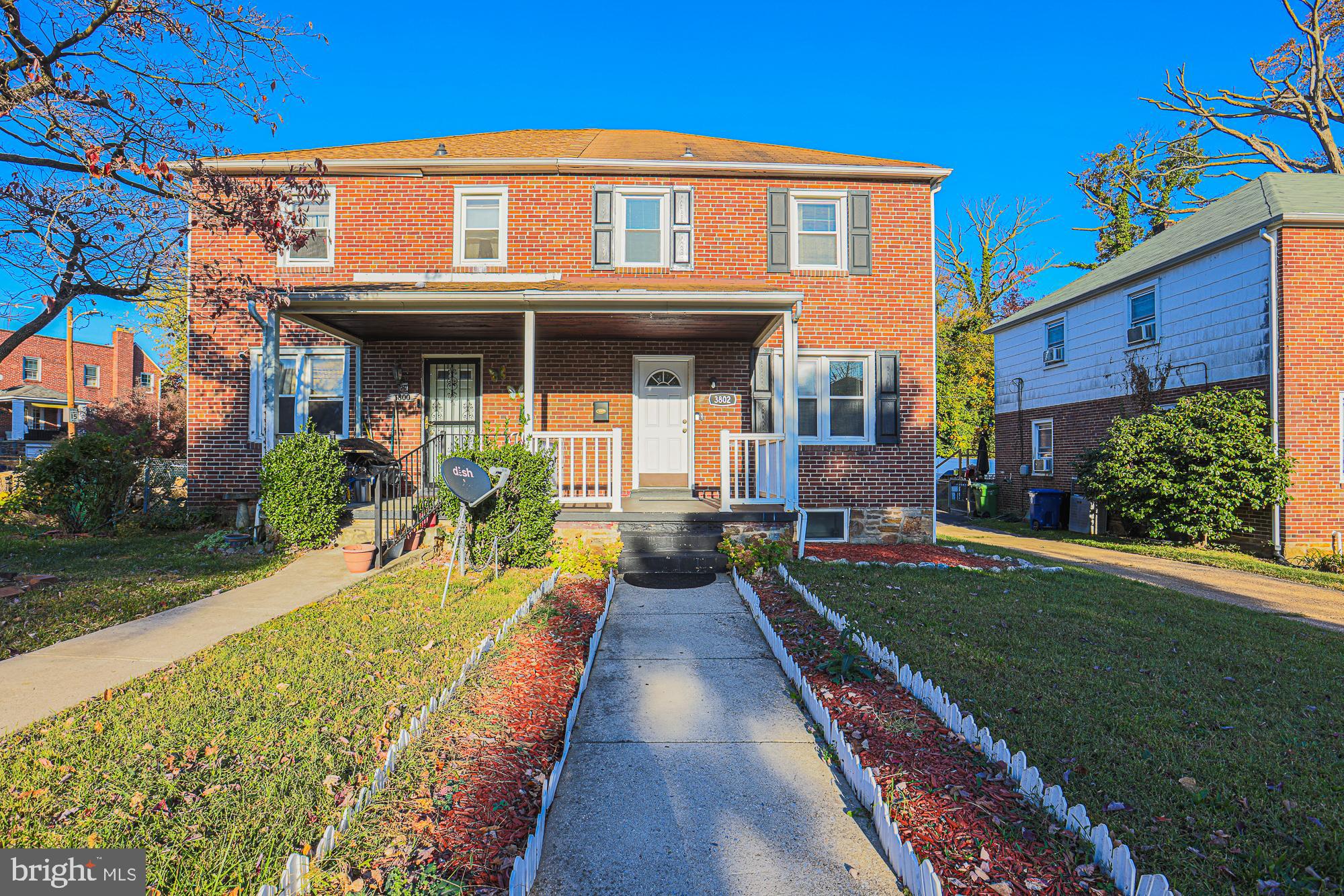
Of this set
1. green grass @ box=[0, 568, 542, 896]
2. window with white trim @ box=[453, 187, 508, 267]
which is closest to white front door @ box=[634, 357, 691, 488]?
window with white trim @ box=[453, 187, 508, 267]

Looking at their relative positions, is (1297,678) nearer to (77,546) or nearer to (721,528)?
(721,528)

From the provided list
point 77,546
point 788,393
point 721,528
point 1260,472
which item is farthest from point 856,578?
point 77,546

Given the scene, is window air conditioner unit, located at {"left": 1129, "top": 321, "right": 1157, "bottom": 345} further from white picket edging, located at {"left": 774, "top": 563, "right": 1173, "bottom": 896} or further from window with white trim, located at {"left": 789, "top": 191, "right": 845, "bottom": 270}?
white picket edging, located at {"left": 774, "top": 563, "right": 1173, "bottom": 896}

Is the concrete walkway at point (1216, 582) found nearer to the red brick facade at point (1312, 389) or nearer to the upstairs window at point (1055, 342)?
the red brick facade at point (1312, 389)

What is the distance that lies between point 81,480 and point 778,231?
11.4m

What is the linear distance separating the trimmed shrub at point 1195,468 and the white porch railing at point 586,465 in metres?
9.62

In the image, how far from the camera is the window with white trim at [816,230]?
10.0 meters

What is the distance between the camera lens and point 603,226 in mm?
9938

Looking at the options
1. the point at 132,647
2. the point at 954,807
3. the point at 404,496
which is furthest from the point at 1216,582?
the point at 132,647

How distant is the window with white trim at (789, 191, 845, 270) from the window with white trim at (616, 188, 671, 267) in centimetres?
204

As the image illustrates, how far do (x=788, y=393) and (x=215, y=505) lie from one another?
8949 millimetres

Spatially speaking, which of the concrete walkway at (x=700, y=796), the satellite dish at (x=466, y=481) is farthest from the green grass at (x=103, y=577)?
the concrete walkway at (x=700, y=796)

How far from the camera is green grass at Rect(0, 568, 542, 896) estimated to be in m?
2.23

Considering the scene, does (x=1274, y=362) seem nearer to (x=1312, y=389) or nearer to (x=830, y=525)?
(x=1312, y=389)
